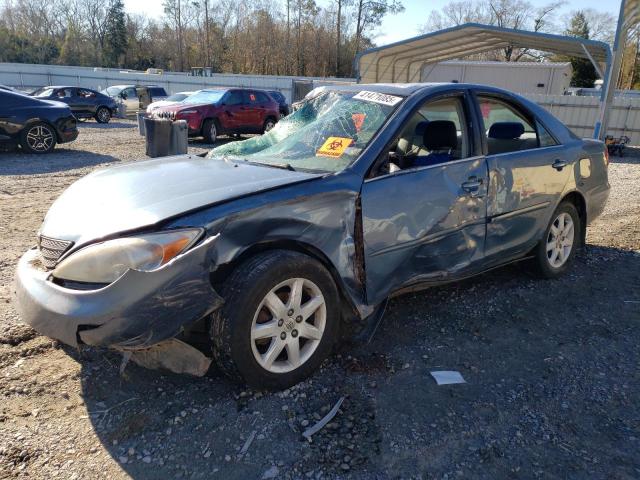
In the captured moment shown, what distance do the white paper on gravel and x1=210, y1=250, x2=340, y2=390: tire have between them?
0.65 m

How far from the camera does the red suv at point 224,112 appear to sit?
47.6ft

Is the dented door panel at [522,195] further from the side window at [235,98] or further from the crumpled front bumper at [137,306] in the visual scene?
the side window at [235,98]

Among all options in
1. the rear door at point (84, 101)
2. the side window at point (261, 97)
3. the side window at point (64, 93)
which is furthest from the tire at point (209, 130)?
the side window at point (64, 93)

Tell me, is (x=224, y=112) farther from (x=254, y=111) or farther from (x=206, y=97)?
(x=254, y=111)

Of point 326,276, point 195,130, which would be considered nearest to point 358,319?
point 326,276

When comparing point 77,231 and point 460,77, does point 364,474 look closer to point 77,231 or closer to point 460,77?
point 77,231

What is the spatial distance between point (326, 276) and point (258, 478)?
1061mm

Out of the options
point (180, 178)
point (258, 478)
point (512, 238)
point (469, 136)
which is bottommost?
point (258, 478)

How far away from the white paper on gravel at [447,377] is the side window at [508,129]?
1.73 meters

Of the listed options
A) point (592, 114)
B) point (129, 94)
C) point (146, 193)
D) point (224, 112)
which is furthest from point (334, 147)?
point (129, 94)

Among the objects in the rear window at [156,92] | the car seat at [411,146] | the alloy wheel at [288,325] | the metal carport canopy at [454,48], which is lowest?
the alloy wheel at [288,325]

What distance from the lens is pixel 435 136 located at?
12.4ft

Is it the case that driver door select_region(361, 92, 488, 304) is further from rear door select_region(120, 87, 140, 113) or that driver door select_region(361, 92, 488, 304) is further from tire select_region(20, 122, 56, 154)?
rear door select_region(120, 87, 140, 113)

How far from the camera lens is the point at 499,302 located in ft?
13.5
